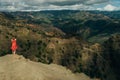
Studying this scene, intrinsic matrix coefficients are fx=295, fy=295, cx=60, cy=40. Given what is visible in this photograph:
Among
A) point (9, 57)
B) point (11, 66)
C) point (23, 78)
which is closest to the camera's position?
point (23, 78)

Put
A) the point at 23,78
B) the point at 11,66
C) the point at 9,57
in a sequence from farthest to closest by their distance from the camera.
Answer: the point at 9,57 → the point at 11,66 → the point at 23,78

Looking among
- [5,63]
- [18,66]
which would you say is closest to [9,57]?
[5,63]

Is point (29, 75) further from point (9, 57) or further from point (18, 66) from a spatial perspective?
point (9, 57)

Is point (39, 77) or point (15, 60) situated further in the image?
point (15, 60)

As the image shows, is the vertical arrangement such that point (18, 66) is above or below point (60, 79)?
above

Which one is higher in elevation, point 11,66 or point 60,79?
point 11,66

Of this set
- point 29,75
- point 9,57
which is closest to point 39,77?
point 29,75

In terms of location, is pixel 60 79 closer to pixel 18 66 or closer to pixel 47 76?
pixel 47 76

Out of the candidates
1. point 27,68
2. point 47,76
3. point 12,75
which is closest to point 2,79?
point 12,75

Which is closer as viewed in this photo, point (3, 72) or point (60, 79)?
point (3, 72)
